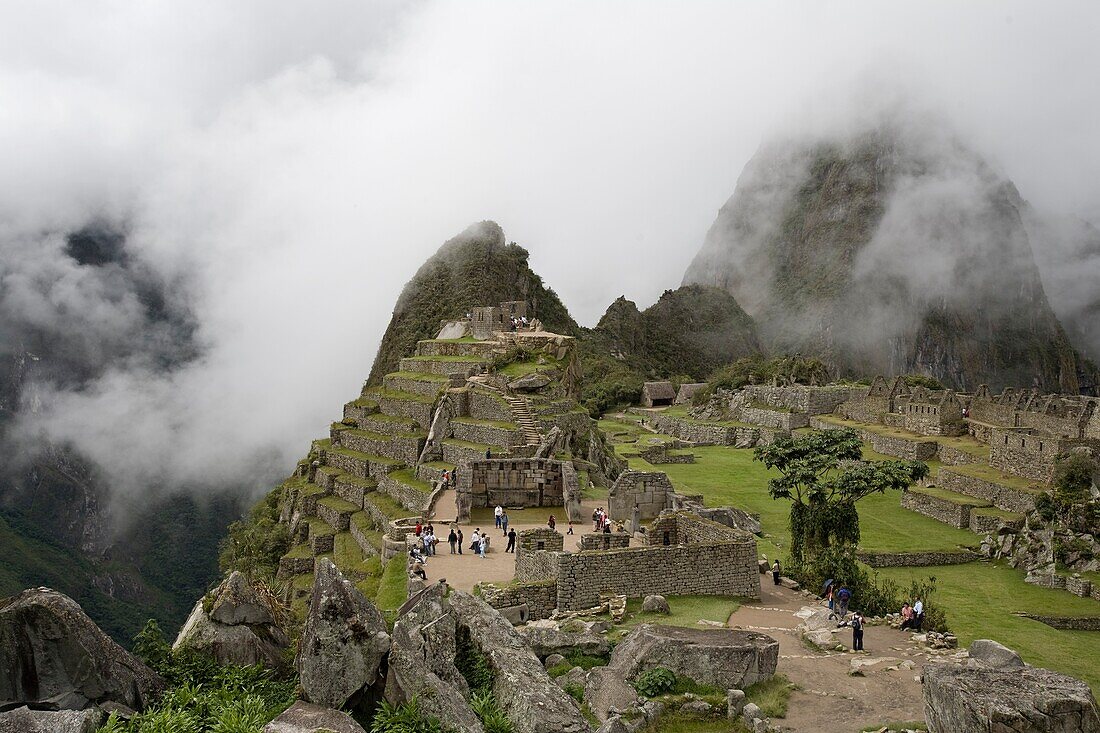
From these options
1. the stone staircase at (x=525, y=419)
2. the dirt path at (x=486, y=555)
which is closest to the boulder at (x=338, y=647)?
the dirt path at (x=486, y=555)

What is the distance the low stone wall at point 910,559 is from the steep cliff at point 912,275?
134409 millimetres

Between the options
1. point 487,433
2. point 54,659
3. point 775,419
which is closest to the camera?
point 54,659

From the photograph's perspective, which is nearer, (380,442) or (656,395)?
(380,442)

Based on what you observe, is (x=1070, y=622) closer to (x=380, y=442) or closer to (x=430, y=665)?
(x=430, y=665)

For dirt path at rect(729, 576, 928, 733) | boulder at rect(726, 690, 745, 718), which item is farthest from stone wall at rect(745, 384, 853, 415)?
boulder at rect(726, 690, 745, 718)

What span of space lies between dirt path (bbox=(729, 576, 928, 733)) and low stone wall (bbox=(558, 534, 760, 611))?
0.60m

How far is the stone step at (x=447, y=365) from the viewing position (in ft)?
125

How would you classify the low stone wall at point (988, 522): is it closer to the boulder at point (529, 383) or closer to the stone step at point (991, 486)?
the stone step at point (991, 486)

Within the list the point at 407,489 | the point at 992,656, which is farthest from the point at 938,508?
the point at 992,656

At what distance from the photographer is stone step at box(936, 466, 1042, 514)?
31.9m

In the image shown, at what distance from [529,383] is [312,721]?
28.0 metres

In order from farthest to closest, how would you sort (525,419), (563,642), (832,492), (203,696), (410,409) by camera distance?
(410,409), (525,419), (832,492), (563,642), (203,696)

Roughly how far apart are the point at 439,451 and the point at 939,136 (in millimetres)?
200826

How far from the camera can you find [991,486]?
3397 centimetres
